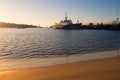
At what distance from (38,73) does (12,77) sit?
1327mm

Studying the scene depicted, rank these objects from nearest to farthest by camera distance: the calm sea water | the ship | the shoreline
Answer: the shoreline < the calm sea water < the ship

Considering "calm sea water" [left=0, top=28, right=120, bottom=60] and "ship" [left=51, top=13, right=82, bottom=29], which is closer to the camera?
"calm sea water" [left=0, top=28, right=120, bottom=60]

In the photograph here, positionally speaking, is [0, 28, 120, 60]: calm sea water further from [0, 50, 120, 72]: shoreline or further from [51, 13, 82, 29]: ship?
[51, 13, 82, 29]: ship

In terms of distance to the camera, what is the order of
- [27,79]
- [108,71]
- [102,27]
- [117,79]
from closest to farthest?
1. [117,79]
2. [27,79]
3. [108,71]
4. [102,27]

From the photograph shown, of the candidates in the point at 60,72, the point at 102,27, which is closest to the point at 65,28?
the point at 102,27

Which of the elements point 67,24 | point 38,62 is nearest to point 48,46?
point 38,62

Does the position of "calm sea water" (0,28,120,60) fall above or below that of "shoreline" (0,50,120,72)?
below

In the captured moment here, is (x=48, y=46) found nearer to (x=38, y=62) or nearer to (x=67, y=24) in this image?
(x=38, y=62)

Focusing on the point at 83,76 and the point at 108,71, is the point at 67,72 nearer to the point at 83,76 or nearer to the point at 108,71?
the point at 83,76

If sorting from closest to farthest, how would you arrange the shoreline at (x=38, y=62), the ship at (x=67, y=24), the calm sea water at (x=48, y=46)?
the shoreline at (x=38, y=62) < the calm sea water at (x=48, y=46) < the ship at (x=67, y=24)

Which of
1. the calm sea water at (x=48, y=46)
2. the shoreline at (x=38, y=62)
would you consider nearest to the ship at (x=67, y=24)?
the calm sea water at (x=48, y=46)

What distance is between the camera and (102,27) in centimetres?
14688

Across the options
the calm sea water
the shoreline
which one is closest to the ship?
the calm sea water

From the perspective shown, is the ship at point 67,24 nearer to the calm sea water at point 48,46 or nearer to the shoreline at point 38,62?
the calm sea water at point 48,46
